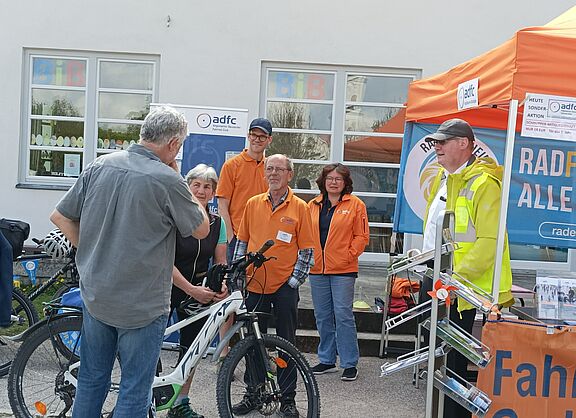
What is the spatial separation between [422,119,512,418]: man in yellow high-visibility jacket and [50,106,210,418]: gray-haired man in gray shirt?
62.2 inches

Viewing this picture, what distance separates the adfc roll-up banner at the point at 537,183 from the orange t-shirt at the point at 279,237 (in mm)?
1920

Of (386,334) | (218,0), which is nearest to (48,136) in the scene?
(218,0)

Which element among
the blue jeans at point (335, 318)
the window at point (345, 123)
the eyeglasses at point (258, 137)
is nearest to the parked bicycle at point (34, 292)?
the eyeglasses at point (258, 137)

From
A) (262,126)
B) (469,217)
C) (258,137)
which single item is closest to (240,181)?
(258,137)

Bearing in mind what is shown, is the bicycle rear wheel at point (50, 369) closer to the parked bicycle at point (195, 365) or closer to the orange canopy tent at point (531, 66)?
the parked bicycle at point (195, 365)

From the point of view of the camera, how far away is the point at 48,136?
1021 cm

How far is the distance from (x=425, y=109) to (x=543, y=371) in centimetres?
284

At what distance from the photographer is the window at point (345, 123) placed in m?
10.1

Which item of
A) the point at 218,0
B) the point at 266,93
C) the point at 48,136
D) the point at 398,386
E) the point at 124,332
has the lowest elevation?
the point at 398,386

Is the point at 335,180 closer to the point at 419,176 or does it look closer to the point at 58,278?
the point at 419,176

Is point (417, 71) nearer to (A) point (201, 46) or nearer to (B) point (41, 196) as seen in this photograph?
(A) point (201, 46)

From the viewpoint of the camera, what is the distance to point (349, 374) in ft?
19.7

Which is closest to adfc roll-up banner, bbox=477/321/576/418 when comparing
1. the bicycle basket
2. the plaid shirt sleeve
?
the plaid shirt sleeve

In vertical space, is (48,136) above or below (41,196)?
above
